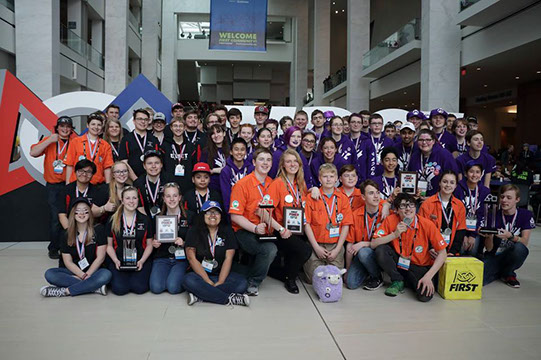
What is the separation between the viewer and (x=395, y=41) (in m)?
17.7

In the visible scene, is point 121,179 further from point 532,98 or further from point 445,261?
point 532,98

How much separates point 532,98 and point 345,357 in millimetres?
19284

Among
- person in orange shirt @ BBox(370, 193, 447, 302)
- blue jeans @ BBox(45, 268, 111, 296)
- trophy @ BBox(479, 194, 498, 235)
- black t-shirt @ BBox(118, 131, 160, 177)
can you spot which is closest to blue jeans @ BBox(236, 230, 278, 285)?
person in orange shirt @ BBox(370, 193, 447, 302)

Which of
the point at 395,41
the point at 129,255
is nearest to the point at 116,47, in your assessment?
the point at 395,41

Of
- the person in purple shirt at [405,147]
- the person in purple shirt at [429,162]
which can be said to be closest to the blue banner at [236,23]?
the person in purple shirt at [405,147]

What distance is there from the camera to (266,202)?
180 inches

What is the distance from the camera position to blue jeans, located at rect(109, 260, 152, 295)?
4.47m

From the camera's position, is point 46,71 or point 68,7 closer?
point 46,71

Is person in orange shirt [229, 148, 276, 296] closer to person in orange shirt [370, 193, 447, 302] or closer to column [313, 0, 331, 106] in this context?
person in orange shirt [370, 193, 447, 302]

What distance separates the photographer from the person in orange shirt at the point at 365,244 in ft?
15.9

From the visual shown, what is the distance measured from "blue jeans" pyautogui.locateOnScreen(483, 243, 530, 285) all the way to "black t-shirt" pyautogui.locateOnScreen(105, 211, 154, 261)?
4169 mm

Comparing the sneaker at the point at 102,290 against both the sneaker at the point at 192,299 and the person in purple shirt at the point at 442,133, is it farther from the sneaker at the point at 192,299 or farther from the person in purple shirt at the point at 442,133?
the person in purple shirt at the point at 442,133

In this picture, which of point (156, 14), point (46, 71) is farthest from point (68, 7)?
point (46, 71)

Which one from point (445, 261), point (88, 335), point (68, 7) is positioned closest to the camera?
point (88, 335)
